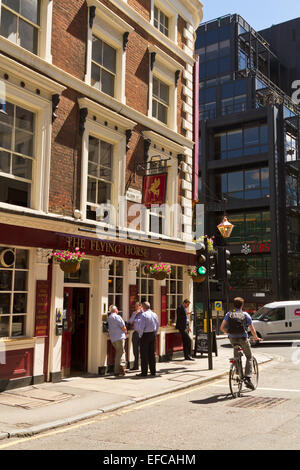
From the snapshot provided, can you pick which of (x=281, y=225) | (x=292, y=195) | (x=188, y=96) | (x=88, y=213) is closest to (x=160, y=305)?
(x=88, y=213)

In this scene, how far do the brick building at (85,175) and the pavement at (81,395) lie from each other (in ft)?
2.18

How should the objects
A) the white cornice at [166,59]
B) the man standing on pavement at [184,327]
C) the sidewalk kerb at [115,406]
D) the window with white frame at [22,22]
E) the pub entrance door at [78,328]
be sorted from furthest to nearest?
the white cornice at [166,59] → the man standing on pavement at [184,327] → the pub entrance door at [78,328] → the window with white frame at [22,22] → the sidewalk kerb at [115,406]

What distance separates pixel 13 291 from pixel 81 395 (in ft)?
9.12

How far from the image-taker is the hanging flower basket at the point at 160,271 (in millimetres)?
14922

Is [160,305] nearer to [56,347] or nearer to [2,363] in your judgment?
[56,347]

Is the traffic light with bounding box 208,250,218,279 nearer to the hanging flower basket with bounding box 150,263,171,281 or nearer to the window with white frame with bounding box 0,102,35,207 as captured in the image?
the hanging flower basket with bounding box 150,263,171,281

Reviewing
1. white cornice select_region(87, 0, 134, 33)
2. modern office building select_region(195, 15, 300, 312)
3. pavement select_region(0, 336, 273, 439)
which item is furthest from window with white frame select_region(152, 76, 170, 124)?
modern office building select_region(195, 15, 300, 312)

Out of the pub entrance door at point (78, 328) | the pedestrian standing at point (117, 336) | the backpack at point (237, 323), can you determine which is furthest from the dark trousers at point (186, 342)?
the backpack at point (237, 323)

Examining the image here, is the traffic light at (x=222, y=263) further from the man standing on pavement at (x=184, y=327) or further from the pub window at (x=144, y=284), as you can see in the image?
the pub window at (x=144, y=284)

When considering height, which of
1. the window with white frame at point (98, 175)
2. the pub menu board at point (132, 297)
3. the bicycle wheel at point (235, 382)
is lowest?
the bicycle wheel at point (235, 382)

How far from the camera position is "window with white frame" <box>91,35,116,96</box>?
46.0 ft

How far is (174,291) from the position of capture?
16.7m

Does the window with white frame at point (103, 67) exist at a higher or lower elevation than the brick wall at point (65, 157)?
higher

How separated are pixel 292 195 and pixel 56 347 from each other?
38.2m
